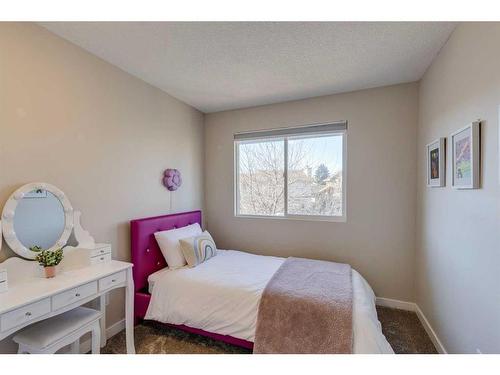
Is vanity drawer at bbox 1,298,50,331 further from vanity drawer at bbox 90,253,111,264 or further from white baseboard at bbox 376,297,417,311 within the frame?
white baseboard at bbox 376,297,417,311

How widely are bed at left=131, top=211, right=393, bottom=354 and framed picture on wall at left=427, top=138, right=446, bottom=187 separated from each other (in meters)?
1.06

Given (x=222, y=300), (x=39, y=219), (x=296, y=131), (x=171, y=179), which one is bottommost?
(x=222, y=300)

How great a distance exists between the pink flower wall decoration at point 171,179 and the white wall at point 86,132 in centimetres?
7

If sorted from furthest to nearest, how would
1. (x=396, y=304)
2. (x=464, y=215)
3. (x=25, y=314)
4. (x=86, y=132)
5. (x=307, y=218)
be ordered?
(x=307, y=218) → (x=396, y=304) → (x=86, y=132) → (x=464, y=215) → (x=25, y=314)

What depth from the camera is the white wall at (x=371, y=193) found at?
2463mm

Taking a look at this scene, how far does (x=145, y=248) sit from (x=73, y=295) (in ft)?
2.84

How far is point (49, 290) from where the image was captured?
4.20ft

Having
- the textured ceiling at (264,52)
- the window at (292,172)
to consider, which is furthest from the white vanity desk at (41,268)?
the window at (292,172)

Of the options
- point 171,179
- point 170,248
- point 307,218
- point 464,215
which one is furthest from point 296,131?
point 170,248

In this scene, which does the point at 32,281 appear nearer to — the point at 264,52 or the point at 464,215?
the point at 264,52

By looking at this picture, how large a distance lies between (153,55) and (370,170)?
2.48m

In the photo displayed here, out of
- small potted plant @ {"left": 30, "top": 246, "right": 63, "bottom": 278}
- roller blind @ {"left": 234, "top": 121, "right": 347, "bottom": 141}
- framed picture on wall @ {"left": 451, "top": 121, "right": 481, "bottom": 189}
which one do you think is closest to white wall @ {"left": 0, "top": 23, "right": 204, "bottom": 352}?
small potted plant @ {"left": 30, "top": 246, "right": 63, "bottom": 278}

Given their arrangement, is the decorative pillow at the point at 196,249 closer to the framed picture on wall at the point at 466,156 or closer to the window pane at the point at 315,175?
the window pane at the point at 315,175

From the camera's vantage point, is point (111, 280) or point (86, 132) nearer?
point (111, 280)
